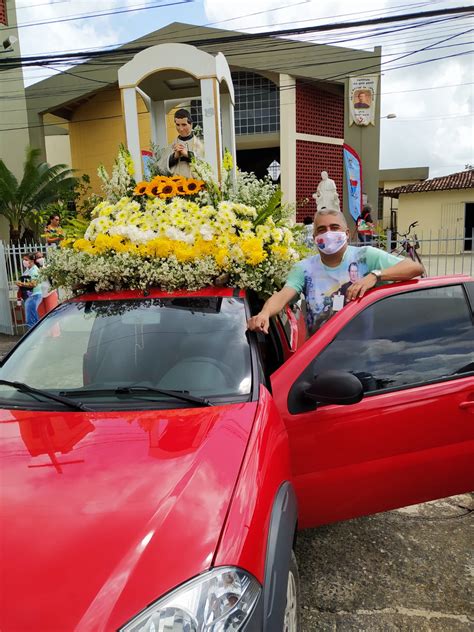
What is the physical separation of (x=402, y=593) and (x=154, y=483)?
5.44 feet

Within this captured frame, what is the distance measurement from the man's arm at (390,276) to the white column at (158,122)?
4.86m

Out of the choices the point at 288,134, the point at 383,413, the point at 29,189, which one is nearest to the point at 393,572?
the point at 383,413

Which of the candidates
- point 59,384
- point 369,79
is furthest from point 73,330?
point 369,79

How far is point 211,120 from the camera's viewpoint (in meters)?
5.35

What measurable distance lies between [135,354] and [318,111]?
18484 mm

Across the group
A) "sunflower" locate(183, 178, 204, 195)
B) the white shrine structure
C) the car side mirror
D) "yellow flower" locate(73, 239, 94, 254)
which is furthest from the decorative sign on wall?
the car side mirror

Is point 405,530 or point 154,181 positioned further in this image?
point 154,181

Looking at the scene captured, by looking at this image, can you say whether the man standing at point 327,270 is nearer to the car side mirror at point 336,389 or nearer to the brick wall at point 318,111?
the car side mirror at point 336,389

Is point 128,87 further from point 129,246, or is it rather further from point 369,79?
point 369,79

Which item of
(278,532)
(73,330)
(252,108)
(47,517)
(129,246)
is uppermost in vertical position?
(252,108)

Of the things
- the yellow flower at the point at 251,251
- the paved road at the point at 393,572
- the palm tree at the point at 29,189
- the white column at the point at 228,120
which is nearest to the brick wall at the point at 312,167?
the palm tree at the point at 29,189

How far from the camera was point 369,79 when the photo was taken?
55.5ft

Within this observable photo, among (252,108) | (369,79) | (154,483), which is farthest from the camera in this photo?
(252,108)

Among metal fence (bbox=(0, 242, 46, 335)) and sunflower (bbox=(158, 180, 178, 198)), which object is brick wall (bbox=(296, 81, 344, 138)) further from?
sunflower (bbox=(158, 180, 178, 198))
